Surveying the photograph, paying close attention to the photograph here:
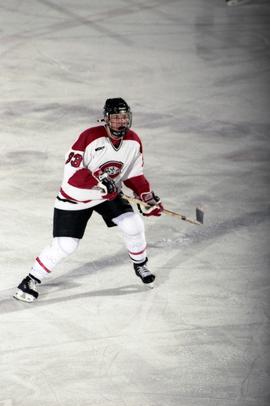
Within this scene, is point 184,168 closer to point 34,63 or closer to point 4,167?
point 4,167

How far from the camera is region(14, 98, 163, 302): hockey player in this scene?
5.93 meters

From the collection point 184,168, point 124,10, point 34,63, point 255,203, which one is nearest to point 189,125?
point 184,168

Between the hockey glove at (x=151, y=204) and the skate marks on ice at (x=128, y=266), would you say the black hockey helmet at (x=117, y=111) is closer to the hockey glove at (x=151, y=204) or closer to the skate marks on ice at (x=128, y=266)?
the hockey glove at (x=151, y=204)

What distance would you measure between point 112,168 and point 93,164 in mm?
136

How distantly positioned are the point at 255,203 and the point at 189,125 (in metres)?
1.70

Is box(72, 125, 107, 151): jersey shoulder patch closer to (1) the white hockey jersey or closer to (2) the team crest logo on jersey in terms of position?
(1) the white hockey jersey

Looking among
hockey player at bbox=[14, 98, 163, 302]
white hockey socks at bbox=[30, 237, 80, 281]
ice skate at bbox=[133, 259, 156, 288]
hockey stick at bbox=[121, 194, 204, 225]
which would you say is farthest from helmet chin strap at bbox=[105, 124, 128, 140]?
ice skate at bbox=[133, 259, 156, 288]

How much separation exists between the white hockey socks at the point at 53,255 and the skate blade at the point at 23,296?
0.42 feet

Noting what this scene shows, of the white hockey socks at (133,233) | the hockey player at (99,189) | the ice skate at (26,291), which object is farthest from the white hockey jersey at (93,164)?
the ice skate at (26,291)

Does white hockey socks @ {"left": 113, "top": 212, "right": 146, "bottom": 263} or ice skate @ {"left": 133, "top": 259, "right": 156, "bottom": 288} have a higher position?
white hockey socks @ {"left": 113, "top": 212, "right": 146, "bottom": 263}

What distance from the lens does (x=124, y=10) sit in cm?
1273

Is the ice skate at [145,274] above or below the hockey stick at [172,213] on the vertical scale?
below

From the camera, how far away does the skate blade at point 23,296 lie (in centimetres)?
618

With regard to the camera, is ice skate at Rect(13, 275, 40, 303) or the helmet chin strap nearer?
the helmet chin strap
